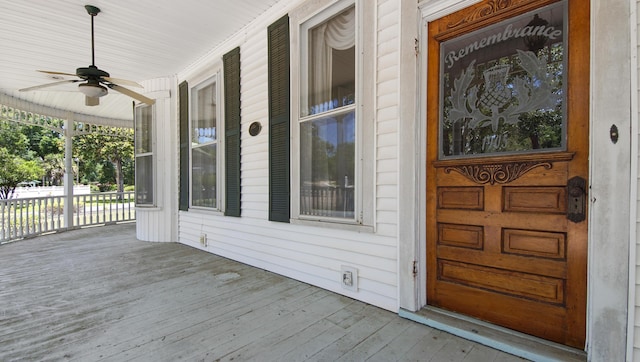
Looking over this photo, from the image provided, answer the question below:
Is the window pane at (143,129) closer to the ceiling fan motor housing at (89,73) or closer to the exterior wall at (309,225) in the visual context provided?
the exterior wall at (309,225)

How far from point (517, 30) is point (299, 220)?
2252mm

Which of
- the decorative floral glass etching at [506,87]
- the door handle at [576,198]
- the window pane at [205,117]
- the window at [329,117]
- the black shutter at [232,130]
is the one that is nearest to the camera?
the door handle at [576,198]

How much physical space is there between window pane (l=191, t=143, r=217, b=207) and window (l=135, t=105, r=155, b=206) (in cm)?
103

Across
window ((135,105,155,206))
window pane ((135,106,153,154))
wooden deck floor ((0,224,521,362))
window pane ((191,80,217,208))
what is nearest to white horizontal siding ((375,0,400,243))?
wooden deck floor ((0,224,521,362))

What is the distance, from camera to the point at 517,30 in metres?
1.79

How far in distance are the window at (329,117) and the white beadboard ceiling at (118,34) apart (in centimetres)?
84

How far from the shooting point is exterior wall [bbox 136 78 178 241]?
16.4 ft

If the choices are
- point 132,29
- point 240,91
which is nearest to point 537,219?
point 240,91

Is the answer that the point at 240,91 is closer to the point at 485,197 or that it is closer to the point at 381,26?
the point at 381,26

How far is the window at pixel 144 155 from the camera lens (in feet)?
16.8

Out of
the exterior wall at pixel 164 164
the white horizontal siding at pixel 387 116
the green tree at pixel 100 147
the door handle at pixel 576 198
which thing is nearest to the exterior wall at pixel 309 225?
the white horizontal siding at pixel 387 116

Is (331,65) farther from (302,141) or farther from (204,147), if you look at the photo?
(204,147)

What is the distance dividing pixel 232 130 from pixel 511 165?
3.13m

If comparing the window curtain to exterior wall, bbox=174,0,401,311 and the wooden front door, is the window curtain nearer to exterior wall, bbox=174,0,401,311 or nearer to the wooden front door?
exterior wall, bbox=174,0,401,311
